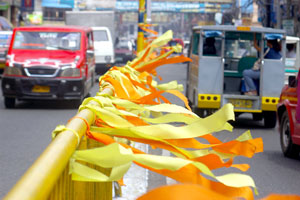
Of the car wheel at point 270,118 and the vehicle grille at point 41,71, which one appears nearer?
the car wheel at point 270,118

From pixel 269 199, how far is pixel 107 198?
2056 millimetres

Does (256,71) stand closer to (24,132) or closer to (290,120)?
(290,120)

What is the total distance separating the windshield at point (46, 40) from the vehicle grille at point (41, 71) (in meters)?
0.81

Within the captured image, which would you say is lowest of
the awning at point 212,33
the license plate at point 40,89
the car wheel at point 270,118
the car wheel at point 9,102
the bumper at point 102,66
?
the bumper at point 102,66

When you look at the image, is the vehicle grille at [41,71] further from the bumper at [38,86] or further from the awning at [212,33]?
the awning at [212,33]

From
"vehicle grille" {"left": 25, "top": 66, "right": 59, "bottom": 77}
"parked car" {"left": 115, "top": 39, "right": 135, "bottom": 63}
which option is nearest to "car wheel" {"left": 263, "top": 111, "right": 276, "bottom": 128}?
"vehicle grille" {"left": 25, "top": 66, "right": 59, "bottom": 77}

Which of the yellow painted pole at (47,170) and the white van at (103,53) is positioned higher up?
the yellow painted pole at (47,170)

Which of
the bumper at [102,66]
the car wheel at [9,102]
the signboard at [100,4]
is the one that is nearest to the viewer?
the car wheel at [9,102]

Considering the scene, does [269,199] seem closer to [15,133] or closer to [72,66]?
[15,133]

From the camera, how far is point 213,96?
12969 millimetres

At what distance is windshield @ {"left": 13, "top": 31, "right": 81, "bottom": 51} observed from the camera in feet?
51.4

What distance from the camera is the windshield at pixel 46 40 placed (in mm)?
15656

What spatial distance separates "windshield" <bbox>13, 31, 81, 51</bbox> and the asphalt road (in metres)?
1.39

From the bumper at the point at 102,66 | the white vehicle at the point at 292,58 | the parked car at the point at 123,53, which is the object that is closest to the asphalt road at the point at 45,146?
the white vehicle at the point at 292,58
